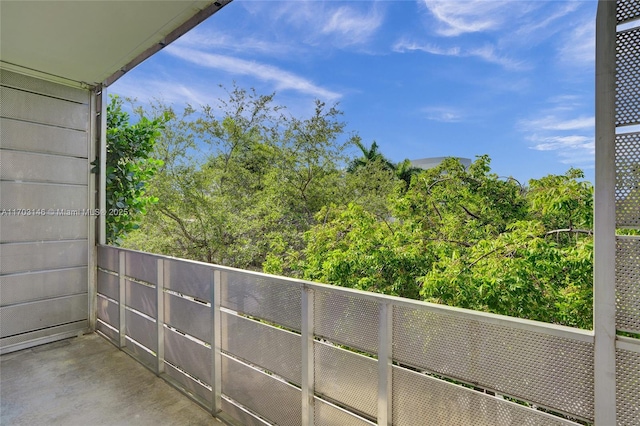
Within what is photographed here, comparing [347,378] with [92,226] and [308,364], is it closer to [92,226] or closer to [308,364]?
[308,364]

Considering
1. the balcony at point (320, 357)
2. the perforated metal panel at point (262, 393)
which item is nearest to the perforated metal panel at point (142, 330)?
the balcony at point (320, 357)

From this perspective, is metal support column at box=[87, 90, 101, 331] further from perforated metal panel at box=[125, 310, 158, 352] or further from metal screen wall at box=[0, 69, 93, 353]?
perforated metal panel at box=[125, 310, 158, 352]

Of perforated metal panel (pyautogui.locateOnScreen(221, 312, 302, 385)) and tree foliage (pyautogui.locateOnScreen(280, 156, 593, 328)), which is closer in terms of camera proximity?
perforated metal panel (pyautogui.locateOnScreen(221, 312, 302, 385))

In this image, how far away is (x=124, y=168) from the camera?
4.20 meters

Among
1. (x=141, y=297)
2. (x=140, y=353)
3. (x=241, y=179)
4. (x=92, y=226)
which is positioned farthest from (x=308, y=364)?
(x=241, y=179)

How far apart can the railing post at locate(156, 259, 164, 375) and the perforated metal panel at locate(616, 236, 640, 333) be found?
2.85 metres

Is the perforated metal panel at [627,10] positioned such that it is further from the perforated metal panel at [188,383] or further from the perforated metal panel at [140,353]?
the perforated metal panel at [140,353]

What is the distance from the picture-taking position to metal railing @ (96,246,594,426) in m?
1.12

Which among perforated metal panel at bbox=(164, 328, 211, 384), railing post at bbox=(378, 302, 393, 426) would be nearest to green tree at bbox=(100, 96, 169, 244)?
perforated metal panel at bbox=(164, 328, 211, 384)

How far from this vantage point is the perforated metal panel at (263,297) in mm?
1859

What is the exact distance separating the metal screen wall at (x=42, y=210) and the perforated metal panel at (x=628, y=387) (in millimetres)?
4557

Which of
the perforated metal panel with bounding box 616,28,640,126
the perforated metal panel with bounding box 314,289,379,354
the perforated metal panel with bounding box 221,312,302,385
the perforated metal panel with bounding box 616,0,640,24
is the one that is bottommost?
the perforated metal panel with bounding box 221,312,302,385

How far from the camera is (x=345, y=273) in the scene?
3.76 m

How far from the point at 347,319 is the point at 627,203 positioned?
3.82ft
